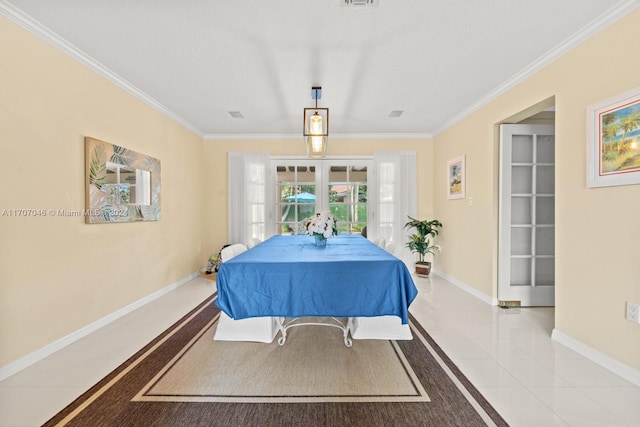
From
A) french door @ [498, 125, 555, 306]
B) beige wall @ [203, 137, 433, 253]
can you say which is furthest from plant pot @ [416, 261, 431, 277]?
french door @ [498, 125, 555, 306]

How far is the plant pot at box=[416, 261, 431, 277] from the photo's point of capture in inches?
203

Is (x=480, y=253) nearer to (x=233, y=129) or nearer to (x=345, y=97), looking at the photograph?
(x=345, y=97)

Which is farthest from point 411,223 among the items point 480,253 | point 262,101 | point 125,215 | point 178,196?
point 125,215

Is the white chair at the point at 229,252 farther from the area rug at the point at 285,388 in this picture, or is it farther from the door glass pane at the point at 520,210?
the door glass pane at the point at 520,210

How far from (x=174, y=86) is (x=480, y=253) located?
4.30 meters

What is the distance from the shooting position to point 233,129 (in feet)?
17.2

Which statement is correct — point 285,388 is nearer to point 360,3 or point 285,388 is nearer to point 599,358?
point 599,358

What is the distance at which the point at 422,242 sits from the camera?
17.0 ft

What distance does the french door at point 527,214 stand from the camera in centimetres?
363

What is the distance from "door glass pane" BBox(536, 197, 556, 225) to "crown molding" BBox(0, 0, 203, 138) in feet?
16.2

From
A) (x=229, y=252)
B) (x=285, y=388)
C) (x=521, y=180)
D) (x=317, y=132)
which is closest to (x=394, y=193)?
(x=521, y=180)

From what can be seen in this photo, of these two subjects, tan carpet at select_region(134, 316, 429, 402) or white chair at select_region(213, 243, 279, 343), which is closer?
tan carpet at select_region(134, 316, 429, 402)

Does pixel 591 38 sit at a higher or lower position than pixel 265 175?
higher

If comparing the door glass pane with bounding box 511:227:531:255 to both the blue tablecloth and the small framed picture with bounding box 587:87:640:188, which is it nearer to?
the small framed picture with bounding box 587:87:640:188
